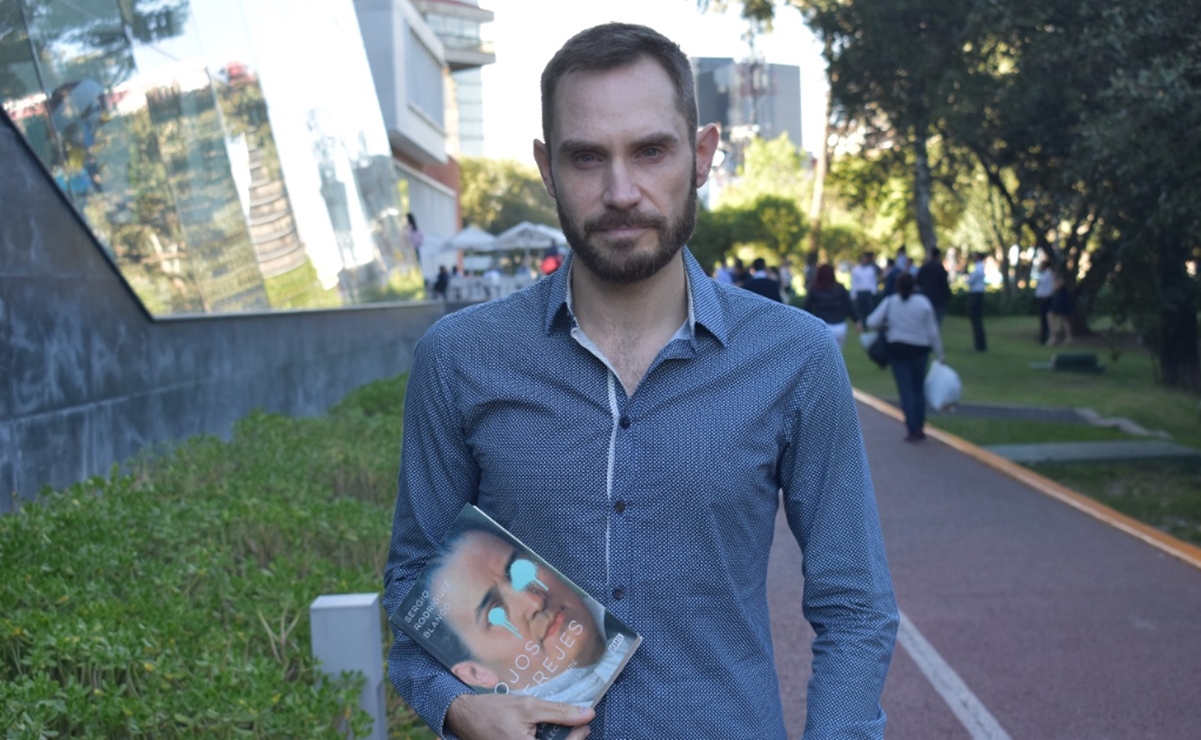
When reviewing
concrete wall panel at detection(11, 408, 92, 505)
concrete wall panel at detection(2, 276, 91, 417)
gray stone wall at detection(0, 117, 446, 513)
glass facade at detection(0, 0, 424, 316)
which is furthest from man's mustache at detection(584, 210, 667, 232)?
glass facade at detection(0, 0, 424, 316)

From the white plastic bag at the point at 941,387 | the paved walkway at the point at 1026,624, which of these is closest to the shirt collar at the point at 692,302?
the paved walkway at the point at 1026,624

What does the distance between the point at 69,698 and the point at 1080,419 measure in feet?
54.8

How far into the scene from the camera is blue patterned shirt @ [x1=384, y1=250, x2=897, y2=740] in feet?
8.05

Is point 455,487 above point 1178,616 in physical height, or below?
above

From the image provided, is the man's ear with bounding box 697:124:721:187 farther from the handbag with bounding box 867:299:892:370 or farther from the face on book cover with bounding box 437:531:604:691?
the handbag with bounding box 867:299:892:370

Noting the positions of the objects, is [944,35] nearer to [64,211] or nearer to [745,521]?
[64,211]

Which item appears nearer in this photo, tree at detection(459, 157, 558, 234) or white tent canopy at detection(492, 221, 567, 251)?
white tent canopy at detection(492, 221, 567, 251)

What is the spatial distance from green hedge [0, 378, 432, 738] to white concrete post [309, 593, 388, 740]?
74mm

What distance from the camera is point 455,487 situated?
8.57 ft

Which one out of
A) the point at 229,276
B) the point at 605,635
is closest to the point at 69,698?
the point at 605,635

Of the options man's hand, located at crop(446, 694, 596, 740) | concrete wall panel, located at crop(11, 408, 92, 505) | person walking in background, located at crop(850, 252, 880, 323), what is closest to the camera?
man's hand, located at crop(446, 694, 596, 740)

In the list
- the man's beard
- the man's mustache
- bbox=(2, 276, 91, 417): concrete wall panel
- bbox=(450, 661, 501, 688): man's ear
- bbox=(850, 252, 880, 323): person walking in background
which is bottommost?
bbox=(850, 252, 880, 323): person walking in background

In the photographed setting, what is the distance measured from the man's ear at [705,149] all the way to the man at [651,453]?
0.06 meters

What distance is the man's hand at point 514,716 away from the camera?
2359 millimetres
